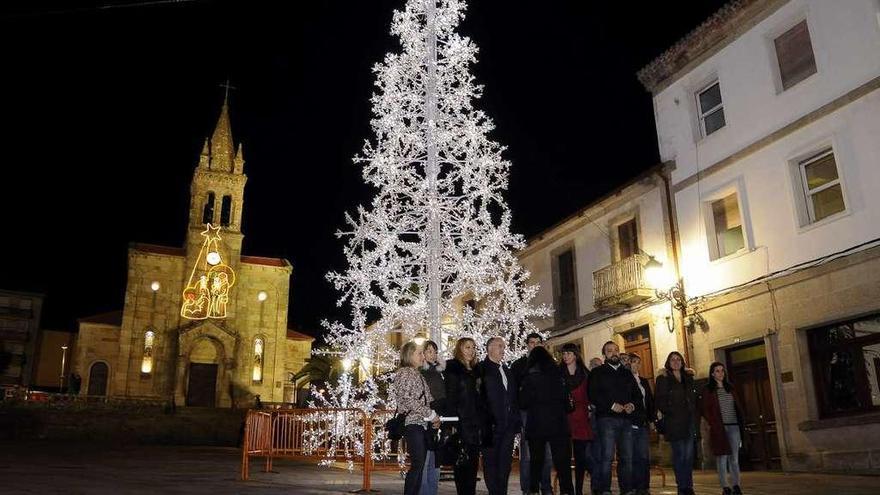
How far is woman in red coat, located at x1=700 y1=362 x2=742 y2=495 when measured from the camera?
335 inches

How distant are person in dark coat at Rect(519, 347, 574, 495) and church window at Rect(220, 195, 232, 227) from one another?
130 feet

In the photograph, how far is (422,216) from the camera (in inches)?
490

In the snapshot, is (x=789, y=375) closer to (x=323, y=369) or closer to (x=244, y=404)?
(x=323, y=369)

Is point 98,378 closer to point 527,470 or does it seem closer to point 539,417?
point 527,470

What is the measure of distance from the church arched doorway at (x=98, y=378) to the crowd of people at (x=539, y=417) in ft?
126

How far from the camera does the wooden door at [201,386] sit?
128 feet

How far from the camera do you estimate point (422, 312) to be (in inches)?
487

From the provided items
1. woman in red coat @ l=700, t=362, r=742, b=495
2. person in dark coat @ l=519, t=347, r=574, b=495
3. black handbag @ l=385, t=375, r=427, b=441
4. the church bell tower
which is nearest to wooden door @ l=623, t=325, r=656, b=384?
woman in red coat @ l=700, t=362, r=742, b=495

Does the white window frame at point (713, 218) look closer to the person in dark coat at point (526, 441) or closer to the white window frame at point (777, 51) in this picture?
the white window frame at point (777, 51)

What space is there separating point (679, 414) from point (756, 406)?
7.24 m

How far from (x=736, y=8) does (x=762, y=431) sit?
9637 millimetres

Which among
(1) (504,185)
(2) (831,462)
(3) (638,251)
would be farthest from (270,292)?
(2) (831,462)

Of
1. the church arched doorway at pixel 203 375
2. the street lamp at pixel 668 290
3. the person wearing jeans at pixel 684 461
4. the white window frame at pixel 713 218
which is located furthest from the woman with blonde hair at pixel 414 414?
the church arched doorway at pixel 203 375

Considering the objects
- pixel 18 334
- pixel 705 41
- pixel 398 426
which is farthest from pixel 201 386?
pixel 398 426
